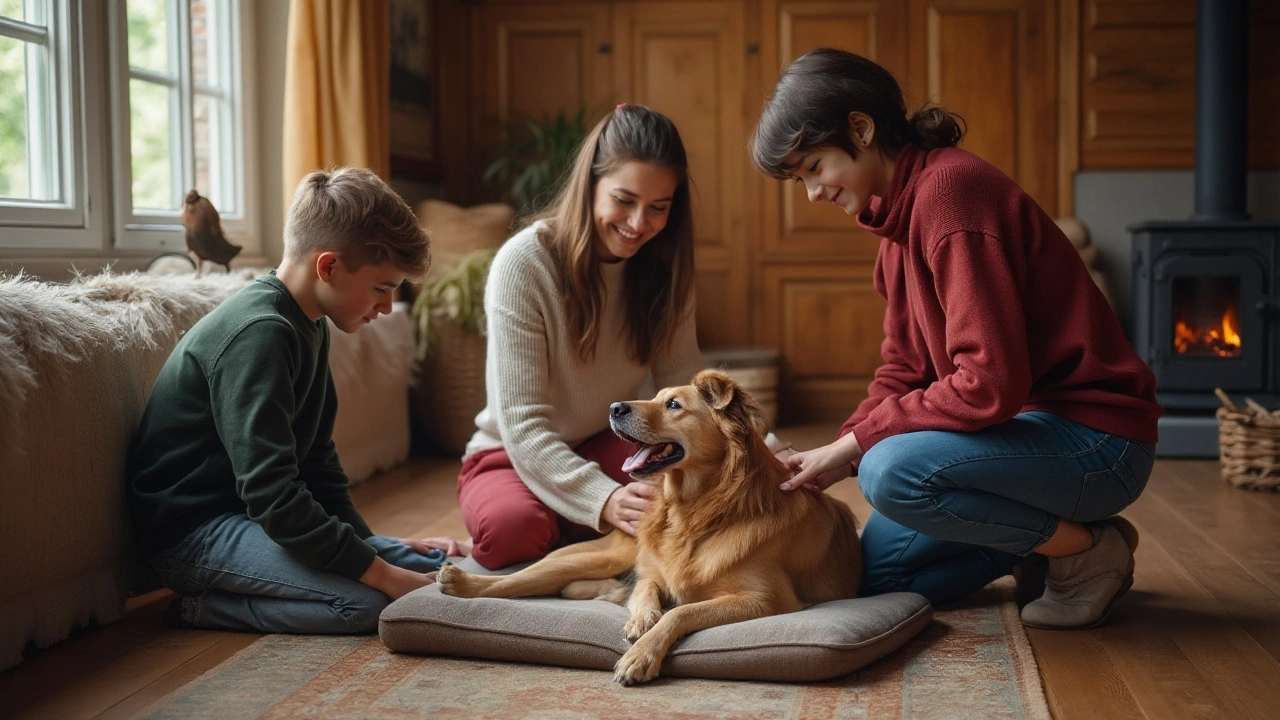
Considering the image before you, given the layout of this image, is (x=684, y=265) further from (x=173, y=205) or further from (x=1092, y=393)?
(x=173, y=205)

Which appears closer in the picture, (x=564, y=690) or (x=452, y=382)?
(x=564, y=690)

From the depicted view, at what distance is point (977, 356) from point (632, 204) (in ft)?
2.67

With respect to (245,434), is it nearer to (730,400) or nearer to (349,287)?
(349,287)

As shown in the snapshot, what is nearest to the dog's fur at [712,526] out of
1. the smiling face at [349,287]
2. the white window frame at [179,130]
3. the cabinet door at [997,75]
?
the smiling face at [349,287]

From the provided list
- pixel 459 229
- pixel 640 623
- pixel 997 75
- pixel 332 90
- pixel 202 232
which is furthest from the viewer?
pixel 997 75

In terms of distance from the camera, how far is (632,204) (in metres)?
2.38

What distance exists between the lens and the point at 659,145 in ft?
7.72

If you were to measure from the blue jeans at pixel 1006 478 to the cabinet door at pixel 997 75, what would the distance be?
3.55 metres

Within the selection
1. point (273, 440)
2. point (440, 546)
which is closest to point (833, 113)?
point (273, 440)

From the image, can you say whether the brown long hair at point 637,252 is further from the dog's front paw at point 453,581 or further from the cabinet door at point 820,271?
the cabinet door at point 820,271

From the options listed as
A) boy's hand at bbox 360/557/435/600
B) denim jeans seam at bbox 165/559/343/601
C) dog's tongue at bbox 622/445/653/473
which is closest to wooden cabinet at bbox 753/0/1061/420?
dog's tongue at bbox 622/445/653/473

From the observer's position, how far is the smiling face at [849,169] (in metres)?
2.06

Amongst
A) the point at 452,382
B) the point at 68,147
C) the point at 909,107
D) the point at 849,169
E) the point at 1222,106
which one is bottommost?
the point at 452,382

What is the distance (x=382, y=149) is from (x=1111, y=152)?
3.28m
